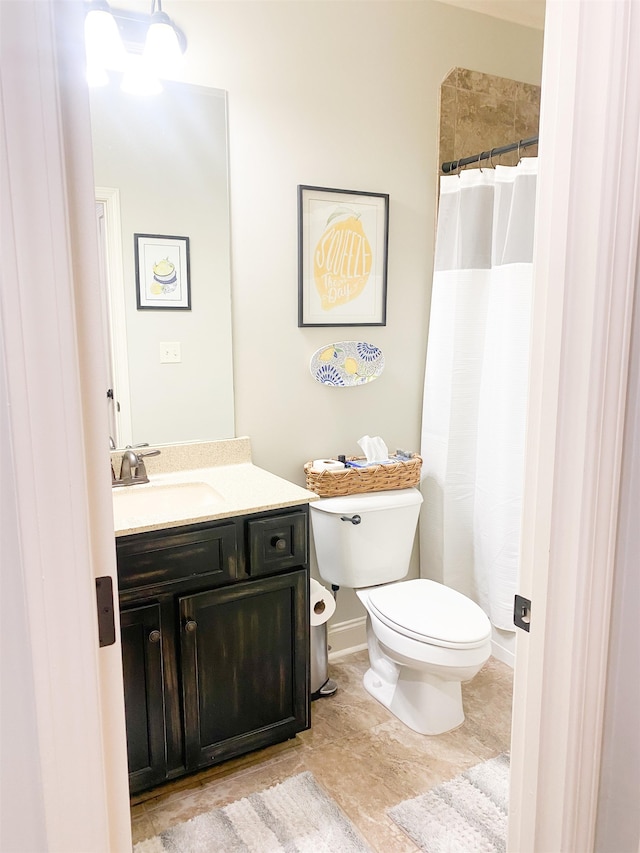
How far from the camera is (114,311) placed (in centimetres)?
211

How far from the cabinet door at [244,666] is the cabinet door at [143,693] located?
0.08 meters

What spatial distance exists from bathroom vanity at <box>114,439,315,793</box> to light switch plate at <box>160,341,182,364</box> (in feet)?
1.34

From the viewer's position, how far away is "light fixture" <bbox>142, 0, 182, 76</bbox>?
1902 mm

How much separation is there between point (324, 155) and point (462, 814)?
2204mm

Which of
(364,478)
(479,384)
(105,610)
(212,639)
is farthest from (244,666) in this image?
(479,384)

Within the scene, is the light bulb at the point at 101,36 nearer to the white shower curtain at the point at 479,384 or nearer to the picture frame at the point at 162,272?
the picture frame at the point at 162,272

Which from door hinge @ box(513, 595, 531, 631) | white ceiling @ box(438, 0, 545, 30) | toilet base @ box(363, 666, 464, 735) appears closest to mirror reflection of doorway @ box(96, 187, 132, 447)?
toilet base @ box(363, 666, 464, 735)

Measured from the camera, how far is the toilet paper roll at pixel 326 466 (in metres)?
2.40

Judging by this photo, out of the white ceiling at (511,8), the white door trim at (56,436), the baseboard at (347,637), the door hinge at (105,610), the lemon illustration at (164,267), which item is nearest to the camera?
the white door trim at (56,436)

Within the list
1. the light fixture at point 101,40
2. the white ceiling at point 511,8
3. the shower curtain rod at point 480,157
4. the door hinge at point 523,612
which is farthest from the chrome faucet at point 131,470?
the white ceiling at point 511,8

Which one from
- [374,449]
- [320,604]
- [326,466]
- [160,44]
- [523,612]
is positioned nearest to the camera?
[523,612]

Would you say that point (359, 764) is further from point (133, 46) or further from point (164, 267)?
point (133, 46)

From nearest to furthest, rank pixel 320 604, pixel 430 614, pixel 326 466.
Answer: pixel 430 614
pixel 320 604
pixel 326 466

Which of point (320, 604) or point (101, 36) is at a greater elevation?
point (101, 36)
